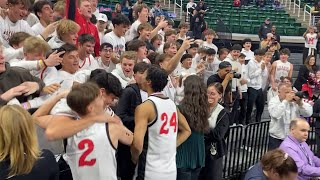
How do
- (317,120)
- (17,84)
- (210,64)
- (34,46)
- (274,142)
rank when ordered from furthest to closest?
(210,64), (317,120), (274,142), (34,46), (17,84)

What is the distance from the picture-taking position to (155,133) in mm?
4074

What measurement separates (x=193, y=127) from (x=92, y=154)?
1562 millimetres

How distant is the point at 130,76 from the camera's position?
537 centimetres

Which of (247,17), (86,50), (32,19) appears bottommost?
(247,17)

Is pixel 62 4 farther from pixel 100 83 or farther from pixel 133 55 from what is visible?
pixel 100 83

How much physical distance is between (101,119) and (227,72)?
4502 mm

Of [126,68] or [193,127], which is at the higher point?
[126,68]

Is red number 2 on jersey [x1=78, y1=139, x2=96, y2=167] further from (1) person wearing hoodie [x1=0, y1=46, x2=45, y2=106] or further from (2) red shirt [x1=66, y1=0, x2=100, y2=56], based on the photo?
(2) red shirt [x1=66, y1=0, x2=100, y2=56]

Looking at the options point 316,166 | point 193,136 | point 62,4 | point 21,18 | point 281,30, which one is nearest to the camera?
point 193,136

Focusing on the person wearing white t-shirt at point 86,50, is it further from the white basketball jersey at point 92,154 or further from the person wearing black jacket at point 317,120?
the person wearing black jacket at point 317,120

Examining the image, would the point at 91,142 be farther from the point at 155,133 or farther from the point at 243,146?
the point at 243,146

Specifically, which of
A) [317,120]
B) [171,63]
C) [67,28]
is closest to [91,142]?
[67,28]

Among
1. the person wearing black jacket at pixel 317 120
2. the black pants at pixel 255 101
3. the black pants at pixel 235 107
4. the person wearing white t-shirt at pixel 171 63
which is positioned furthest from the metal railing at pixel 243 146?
the black pants at pixel 255 101

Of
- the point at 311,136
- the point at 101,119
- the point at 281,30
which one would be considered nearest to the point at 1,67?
the point at 101,119
